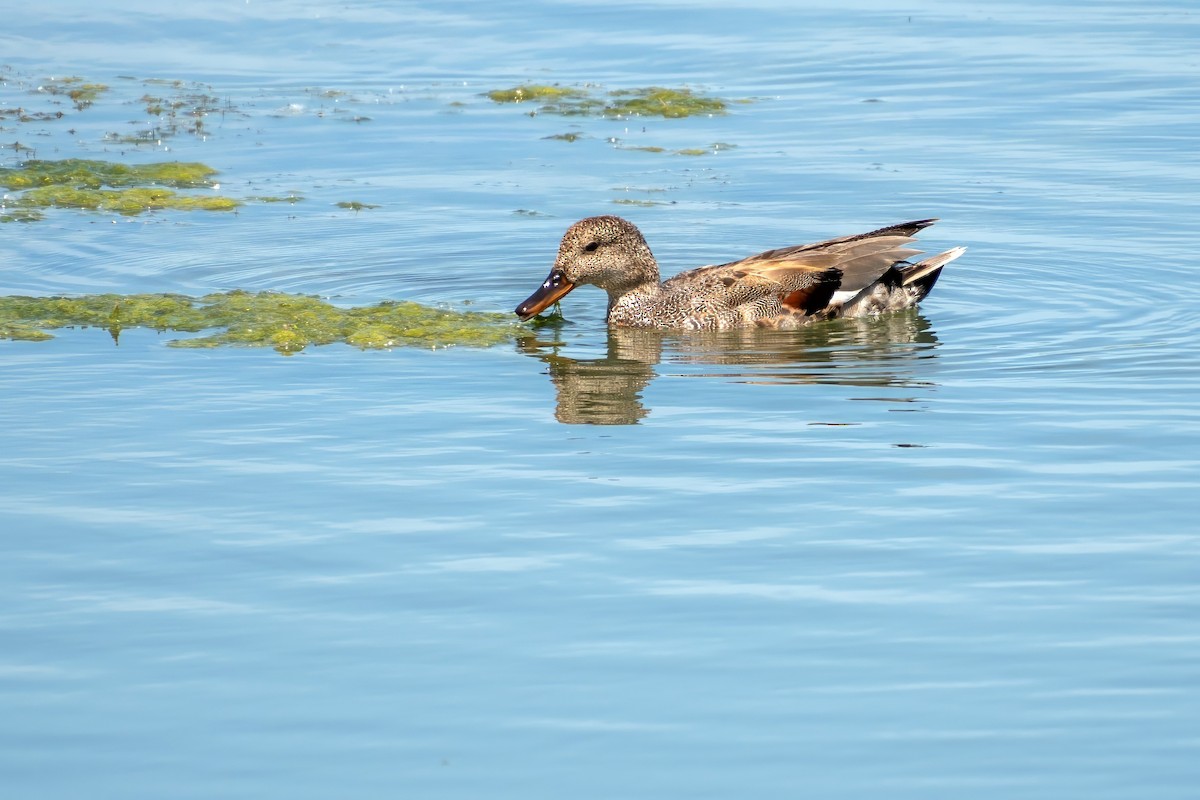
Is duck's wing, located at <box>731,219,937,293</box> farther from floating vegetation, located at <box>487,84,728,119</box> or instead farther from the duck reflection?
floating vegetation, located at <box>487,84,728,119</box>

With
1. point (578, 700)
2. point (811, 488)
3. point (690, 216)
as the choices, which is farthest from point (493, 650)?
point (690, 216)

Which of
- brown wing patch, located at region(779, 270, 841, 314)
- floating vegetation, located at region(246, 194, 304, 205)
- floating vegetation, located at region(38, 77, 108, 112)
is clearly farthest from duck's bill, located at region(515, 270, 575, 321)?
floating vegetation, located at region(38, 77, 108, 112)

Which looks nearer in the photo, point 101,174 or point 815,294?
point 815,294

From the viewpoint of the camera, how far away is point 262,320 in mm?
11914

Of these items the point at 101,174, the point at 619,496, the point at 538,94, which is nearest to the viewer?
the point at 619,496

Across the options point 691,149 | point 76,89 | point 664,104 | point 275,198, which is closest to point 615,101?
point 664,104

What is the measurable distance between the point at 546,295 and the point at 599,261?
427 millimetres

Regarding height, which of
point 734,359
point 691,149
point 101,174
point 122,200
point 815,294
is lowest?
point 734,359

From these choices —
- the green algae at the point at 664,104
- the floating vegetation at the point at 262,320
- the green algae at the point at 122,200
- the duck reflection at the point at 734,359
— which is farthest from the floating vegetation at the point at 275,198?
the green algae at the point at 664,104

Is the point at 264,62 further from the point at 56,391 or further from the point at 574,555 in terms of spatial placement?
the point at 574,555

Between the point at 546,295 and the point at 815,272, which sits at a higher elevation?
the point at 815,272

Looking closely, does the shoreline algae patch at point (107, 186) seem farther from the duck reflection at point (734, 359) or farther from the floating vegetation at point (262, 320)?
the duck reflection at point (734, 359)

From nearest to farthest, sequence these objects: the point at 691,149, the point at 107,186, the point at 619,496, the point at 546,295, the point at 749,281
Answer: the point at 619,496 → the point at 749,281 → the point at 546,295 → the point at 107,186 → the point at 691,149

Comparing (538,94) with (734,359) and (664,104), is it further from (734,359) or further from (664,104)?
(734,359)
